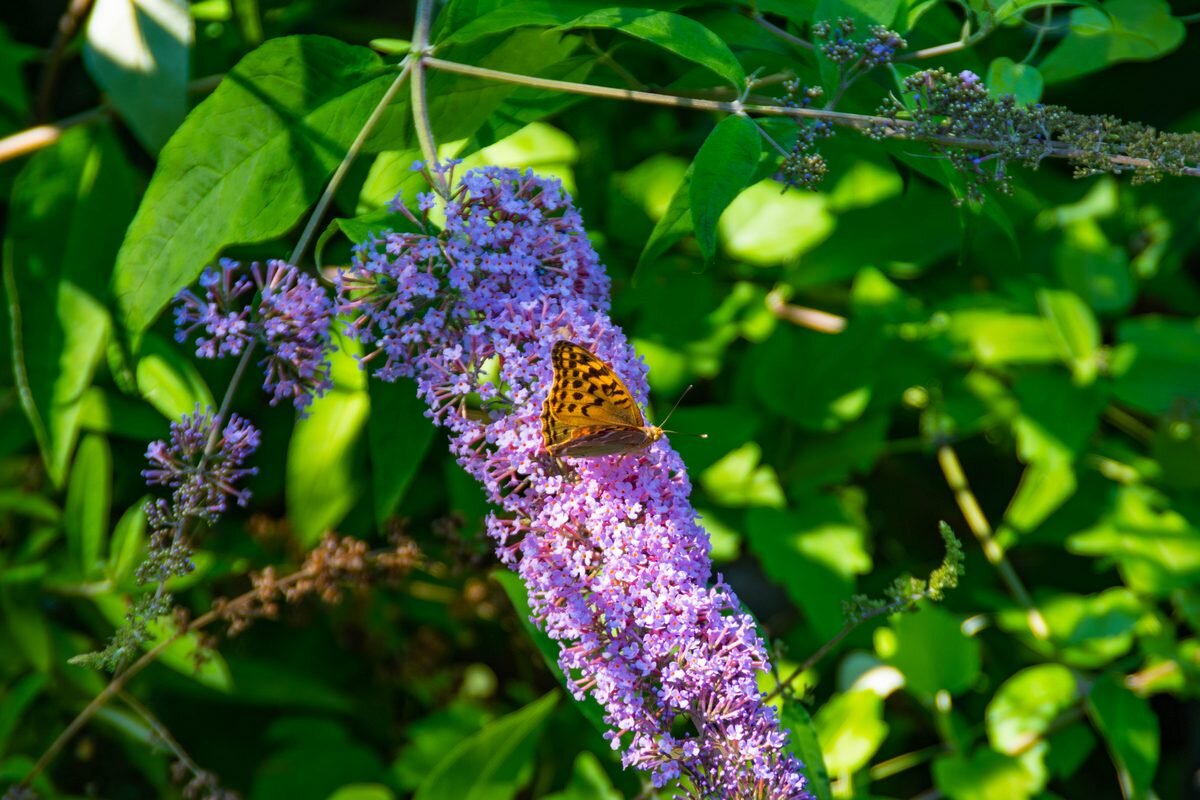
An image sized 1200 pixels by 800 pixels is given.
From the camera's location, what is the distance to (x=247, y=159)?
5.75 ft

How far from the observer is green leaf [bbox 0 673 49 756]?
89.7 inches

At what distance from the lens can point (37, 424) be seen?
215 cm

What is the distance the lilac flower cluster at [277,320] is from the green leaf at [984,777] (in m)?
1.56

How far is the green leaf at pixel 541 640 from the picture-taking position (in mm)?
1702

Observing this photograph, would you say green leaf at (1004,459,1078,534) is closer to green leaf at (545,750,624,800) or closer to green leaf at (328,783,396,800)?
green leaf at (545,750,624,800)

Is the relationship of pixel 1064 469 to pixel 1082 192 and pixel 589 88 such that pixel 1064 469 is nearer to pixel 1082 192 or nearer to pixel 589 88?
pixel 1082 192

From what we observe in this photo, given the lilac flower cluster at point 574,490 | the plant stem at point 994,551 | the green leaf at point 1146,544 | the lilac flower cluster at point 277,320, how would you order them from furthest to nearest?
the plant stem at point 994,551 < the green leaf at point 1146,544 < the lilac flower cluster at point 277,320 < the lilac flower cluster at point 574,490

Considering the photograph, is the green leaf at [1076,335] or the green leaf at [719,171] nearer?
the green leaf at [719,171]

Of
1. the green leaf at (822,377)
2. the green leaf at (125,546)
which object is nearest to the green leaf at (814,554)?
the green leaf at (822,377)


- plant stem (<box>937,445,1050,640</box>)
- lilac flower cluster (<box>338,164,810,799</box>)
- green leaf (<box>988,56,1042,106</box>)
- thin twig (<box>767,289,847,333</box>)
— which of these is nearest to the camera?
lilac flower cluster (<box>338,164,810,799</box>)

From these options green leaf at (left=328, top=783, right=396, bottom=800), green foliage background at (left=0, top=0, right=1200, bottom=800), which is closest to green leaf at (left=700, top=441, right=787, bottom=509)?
green foliage background at (left=0, top=0, right=1200, bottom=800)

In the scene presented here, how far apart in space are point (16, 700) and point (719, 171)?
1853 millimetres

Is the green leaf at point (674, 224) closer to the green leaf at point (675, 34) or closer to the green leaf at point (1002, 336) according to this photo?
the green leaf at point (675, 34)

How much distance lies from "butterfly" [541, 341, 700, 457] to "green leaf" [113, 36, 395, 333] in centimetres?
55
